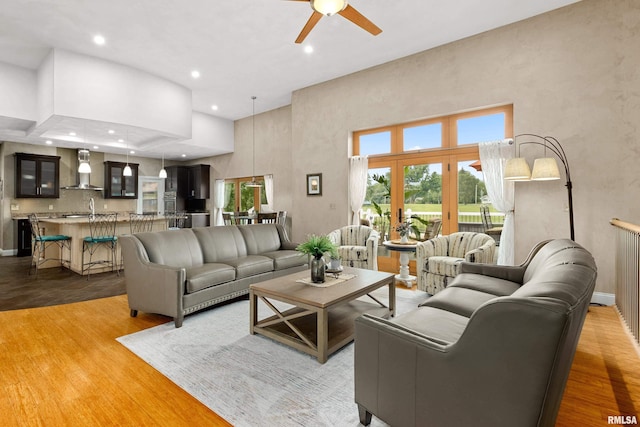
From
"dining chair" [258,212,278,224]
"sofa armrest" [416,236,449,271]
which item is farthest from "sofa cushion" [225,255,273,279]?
"dining chair" [258,212,278,224]

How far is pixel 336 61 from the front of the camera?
5.63 meters

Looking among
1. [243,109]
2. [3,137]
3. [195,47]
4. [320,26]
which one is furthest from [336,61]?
[3,137]

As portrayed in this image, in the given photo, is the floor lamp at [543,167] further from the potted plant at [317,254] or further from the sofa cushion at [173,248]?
the sofa cushion at [173,248]

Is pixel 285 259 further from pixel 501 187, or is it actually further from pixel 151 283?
pixel 501 187

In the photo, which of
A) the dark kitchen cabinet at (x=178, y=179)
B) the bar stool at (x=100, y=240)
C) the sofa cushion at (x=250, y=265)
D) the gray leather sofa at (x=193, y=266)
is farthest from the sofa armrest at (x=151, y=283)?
the dark kitchen cabinet at (x=178, y=179)

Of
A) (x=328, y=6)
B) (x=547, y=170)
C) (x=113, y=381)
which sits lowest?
(x=113, y=381)

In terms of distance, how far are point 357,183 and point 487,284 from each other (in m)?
3.62

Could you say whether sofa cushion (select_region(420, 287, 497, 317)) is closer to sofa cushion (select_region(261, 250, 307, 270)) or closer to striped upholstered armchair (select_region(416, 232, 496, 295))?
striped upholstered armchair (select_region(416, 232, 496, 295))

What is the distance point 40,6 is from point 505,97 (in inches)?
246

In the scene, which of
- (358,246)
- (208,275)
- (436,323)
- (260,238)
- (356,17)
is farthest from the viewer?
(358,246)

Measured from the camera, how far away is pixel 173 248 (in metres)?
3.90

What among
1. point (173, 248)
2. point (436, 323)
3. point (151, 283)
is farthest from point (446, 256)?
point (151, 283)

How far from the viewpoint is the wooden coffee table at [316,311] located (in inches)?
100

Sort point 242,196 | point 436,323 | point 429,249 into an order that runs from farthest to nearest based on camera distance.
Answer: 1. point 242,196
2. point 429,249
3. point 436,323
